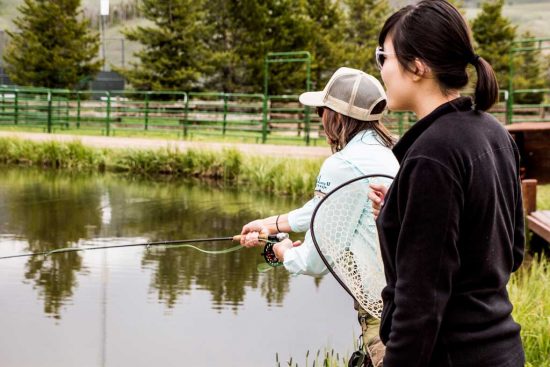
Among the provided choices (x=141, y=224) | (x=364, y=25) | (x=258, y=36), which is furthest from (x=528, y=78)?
(x=141, y=224)

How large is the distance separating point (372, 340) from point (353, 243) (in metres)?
0.28

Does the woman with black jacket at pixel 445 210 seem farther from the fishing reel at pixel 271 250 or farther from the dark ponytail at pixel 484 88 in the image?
the fishing reel at pixel 271 250

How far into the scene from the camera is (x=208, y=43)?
32.6m

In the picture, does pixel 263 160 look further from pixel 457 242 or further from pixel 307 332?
pixel 457 242

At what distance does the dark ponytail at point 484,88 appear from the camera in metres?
1.62

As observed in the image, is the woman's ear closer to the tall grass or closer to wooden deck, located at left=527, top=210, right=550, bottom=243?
the tall grass

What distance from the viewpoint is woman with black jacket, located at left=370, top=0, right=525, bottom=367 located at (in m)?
1.50

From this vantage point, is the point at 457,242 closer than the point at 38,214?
Yes

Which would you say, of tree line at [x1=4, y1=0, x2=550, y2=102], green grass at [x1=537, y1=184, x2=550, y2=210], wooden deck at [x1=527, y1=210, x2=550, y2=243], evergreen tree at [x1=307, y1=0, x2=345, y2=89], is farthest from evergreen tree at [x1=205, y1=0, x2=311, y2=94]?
wooden deck at [x1=527, y1=210, x2=550, y2=243]

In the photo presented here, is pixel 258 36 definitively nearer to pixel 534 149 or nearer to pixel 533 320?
pixel 534 149

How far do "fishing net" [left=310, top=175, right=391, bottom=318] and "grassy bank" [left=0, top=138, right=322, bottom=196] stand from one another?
9.06 meters

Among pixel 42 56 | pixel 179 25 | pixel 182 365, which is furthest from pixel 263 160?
pixel 42 56

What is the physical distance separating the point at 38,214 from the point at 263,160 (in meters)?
3.67

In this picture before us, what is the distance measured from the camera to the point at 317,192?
7.92ft
